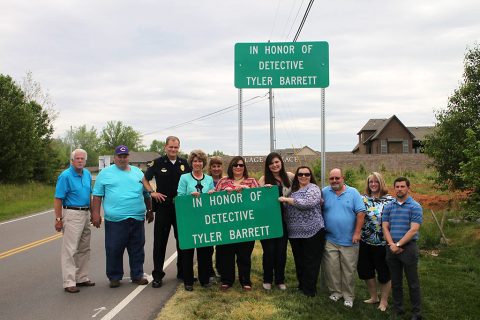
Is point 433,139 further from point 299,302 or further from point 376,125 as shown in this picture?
point 376,125

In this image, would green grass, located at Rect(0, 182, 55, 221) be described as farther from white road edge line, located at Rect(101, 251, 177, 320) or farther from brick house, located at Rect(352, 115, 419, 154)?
brick house, located at Rect(352, 115, 419, 154)

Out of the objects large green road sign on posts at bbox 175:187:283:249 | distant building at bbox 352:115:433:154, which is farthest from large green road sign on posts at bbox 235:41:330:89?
distant building at bbox 352:115:433:154

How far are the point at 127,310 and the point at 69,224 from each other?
5.51ft

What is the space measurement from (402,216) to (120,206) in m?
3.79

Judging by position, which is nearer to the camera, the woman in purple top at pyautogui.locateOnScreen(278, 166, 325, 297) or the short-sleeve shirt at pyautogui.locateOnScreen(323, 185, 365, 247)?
the short-sleeve shirt at pyautogui.locateOnScreen(323, 185, 365, 247)

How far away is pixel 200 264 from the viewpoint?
7.04 meters

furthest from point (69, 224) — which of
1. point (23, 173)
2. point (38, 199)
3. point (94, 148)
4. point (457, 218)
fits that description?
point (94, 148)

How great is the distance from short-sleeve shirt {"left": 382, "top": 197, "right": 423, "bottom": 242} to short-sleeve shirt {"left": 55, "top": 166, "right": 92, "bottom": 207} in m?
4.25

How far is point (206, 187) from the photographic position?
6.77 meters

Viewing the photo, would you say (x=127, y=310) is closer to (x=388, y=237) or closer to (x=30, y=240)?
(x=388, y=237)

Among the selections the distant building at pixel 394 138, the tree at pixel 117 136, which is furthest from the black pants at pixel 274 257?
the tree at pixel 117 136

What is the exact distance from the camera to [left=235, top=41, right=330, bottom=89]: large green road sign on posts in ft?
25.7

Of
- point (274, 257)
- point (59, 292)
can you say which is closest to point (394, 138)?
point (274, 257)

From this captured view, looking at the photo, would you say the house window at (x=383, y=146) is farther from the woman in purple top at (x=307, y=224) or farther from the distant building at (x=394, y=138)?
the woman in purple top at (x=307, y=224)
